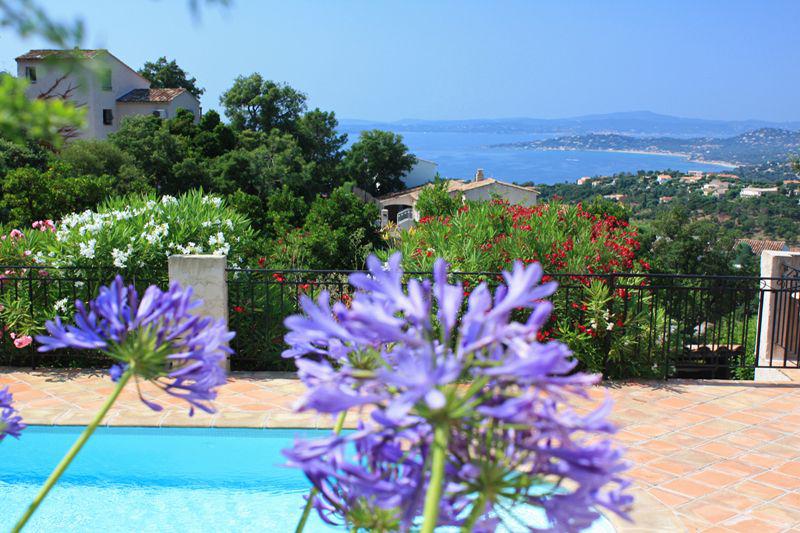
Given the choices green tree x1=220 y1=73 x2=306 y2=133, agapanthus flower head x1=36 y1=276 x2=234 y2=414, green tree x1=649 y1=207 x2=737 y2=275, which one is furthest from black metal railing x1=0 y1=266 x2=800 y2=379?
green tree x1=220 y1=73 x2=306 y2=133

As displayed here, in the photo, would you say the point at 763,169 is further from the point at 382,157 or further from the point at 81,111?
the point at 81,111

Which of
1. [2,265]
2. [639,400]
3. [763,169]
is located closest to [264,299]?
[2,265]

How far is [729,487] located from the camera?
17.7 feet

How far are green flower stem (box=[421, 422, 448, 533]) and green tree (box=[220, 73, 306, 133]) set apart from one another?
54.0 meters

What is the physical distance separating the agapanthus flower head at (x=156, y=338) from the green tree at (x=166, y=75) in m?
57.4

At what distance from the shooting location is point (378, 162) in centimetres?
6231

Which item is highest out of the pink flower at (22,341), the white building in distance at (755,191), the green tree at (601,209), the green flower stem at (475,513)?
the green flower stem at (475,513)

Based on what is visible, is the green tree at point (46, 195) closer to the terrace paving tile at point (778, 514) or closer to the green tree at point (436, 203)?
the green tree at point (436, 203)

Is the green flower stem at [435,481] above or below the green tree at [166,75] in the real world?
below

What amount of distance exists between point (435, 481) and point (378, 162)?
62.0m

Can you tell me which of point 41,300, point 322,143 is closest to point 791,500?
point 41,300

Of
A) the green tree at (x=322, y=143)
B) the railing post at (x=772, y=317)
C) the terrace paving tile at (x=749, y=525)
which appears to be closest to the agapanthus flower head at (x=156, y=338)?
the terrace paving tile at (x=749, y=525)

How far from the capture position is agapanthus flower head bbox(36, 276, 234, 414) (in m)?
1.32

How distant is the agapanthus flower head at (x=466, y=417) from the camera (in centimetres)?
99
